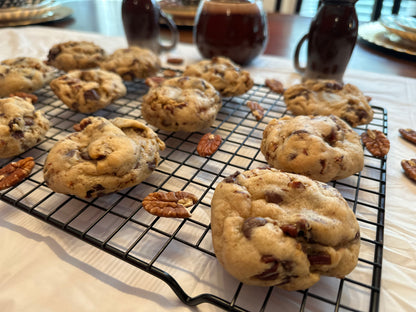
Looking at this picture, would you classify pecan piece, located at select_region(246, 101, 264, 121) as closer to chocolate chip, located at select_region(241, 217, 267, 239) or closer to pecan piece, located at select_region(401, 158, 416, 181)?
pecan piece, located at select_region(401, 158, 416, 181)

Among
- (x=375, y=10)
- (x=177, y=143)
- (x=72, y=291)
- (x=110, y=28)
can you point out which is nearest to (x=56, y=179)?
(x=72, y=291)

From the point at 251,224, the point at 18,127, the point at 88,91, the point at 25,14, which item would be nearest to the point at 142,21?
the point at 88,91

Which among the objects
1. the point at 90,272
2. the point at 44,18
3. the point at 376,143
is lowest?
the point at 90,272

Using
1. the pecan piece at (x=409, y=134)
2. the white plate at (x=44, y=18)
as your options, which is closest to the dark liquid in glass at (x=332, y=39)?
the pecan piece at (x=409, y=134)

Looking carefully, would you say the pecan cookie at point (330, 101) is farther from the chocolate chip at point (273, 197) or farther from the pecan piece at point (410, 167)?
the chocolate chip at point (273, 197)

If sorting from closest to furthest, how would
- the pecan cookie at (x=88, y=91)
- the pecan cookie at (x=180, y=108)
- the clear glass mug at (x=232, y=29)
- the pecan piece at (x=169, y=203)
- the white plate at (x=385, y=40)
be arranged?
the pecan piece at (x=169, y=203) → the pecan cookie at (x=180, y=108) → the pecan cookie at (x=88, y=91) → the clear glass mug at (x=232, y=29) → the white plate at (x=385, y=40)

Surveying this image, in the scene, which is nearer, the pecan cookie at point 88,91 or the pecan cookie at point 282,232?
the pecan cookie at point 282,232

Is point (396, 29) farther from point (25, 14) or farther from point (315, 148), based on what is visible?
point (25, 14)
